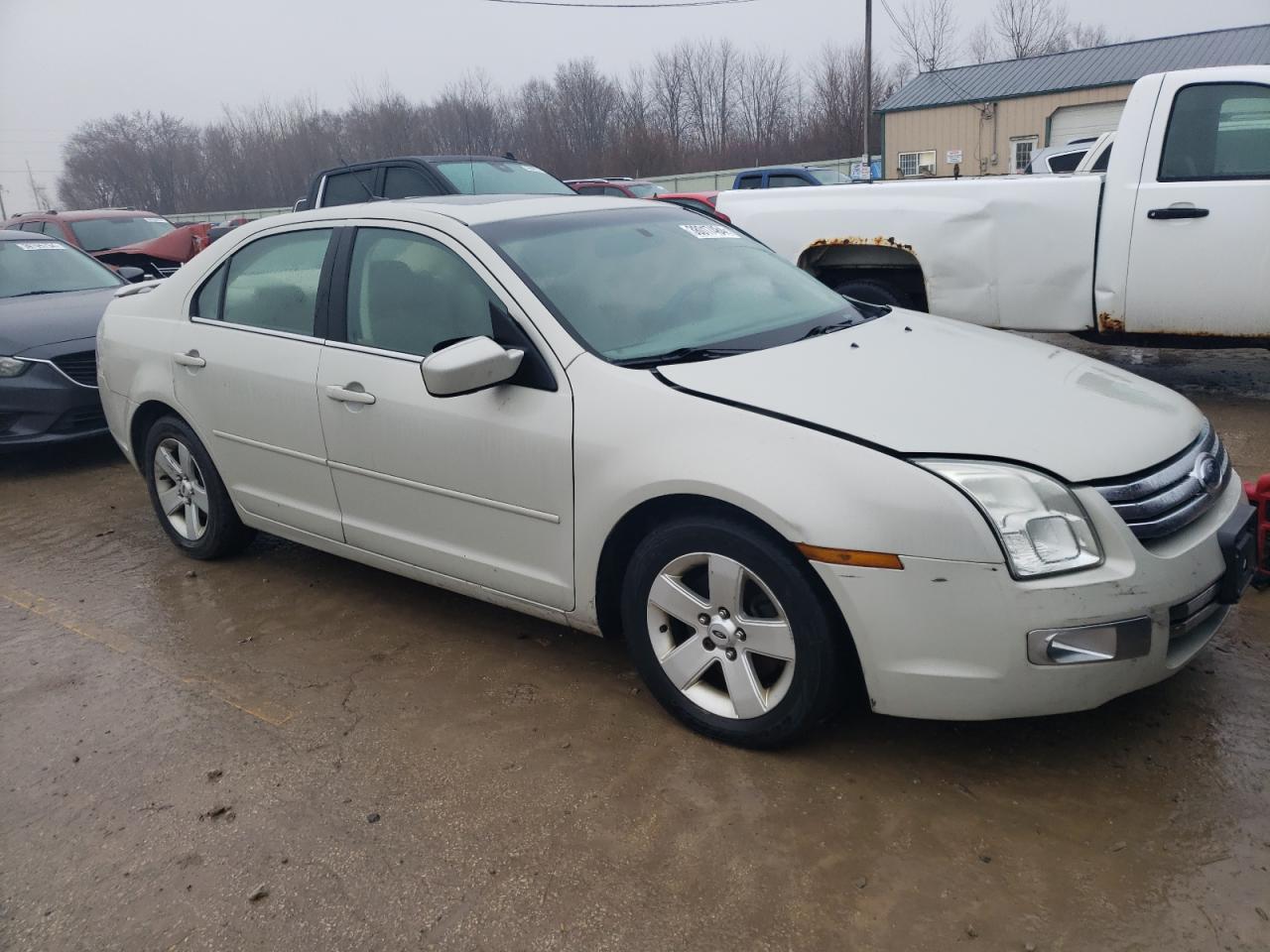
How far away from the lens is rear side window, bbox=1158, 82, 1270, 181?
600 cm

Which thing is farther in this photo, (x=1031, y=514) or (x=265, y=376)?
(x=265, y=376)

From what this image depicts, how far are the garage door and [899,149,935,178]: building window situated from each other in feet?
12.6

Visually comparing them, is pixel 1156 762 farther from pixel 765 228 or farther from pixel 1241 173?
pixel 765 228

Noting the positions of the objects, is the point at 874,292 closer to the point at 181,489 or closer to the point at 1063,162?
the point at 181,489

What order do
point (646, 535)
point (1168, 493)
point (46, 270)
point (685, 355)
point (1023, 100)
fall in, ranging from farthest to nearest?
point (1023, 100)
point (46, 270)
point (685, 355)
point (646, 535)
point (1168, 493)

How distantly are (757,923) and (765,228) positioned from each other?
563cm

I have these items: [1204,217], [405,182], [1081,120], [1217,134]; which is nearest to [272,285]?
[1204,217]

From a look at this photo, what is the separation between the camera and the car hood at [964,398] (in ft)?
8.80

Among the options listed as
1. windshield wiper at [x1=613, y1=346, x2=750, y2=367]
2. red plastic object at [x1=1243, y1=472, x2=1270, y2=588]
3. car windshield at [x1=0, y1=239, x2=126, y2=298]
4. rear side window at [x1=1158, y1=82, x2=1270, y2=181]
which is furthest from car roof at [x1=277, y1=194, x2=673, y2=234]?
car windshield at [x1=0, y1=239, x2=126, y2=298]

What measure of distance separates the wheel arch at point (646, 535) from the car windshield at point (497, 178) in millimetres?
6506

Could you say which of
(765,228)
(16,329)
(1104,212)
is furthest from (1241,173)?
(16,329)

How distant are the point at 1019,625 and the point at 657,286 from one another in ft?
5.72

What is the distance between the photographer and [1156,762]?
111 inches

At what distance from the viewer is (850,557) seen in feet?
8.62
